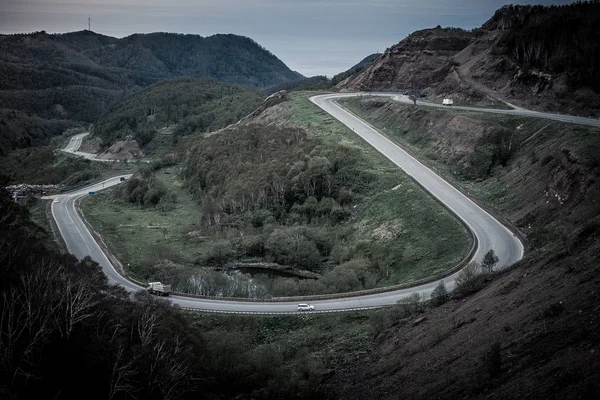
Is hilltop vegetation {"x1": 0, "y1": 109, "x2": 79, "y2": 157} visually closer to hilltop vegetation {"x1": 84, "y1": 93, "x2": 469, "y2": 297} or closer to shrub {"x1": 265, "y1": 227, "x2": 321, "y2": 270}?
hilltop vegetation {"x1": 84, "y1": 93, "x2": 469, "y2": 297}

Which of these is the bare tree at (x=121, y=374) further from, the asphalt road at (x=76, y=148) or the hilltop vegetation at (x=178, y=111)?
the asphalt road at (x=76, y=148)

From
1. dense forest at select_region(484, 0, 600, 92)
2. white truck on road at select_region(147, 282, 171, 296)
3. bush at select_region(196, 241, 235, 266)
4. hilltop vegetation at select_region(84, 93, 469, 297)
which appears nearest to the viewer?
white truck on road at select_region(147, 282, 171, 296)

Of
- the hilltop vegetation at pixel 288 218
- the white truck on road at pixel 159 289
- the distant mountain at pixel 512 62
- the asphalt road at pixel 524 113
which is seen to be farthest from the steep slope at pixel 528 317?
the white truck on road at pixel 159 289

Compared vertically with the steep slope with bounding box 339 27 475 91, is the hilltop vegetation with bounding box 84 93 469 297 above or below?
below

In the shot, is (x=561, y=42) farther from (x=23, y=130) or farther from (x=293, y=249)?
(x=23, y=130)

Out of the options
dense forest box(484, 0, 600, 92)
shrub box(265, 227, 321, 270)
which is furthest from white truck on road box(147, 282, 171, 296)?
dense forest box(484, 0, 600, 92)
